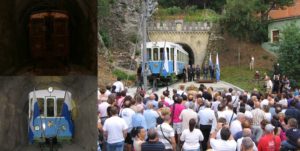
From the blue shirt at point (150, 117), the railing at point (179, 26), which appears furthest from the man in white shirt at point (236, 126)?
the railing at point (179, 26)

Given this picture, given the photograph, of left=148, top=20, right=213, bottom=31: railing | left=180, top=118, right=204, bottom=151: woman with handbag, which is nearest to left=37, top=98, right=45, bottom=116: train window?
left=180, top=118, right=204, bottom=151: woman with handbag

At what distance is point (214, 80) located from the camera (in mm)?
38562

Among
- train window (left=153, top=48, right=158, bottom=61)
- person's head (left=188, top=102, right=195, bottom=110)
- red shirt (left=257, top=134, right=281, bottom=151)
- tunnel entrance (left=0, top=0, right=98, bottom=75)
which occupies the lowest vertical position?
red shirt (left=257, top=134, right=281, bottom=151)

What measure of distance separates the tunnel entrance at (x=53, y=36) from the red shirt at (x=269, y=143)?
568cm

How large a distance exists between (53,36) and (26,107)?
19.0 inches

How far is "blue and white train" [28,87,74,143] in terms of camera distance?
11.6 ft

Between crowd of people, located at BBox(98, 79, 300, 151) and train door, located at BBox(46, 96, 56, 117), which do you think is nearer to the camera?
train door, located at BBox(46, 96, 56, 117)

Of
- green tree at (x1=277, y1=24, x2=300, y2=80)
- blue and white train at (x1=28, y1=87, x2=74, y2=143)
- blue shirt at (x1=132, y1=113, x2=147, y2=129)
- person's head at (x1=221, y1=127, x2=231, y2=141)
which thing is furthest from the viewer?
green tree at (x1=277, y1=24, x2=300, y2=80)

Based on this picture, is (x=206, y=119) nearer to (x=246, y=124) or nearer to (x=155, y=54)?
(x=246, y=124)

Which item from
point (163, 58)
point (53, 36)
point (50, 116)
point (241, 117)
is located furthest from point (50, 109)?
point (163, 58)

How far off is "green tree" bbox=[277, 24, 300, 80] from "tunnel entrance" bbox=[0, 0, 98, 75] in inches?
1435

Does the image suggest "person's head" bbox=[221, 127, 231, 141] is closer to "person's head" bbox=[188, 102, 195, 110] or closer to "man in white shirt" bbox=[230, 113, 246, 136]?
"man in white shirt" bbox=[230, 113, 246, 136]

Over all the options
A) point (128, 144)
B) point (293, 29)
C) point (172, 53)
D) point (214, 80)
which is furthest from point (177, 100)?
point (293, 29)

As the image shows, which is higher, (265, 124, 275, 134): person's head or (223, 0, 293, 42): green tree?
(223, 0, 293, 42): green tree
